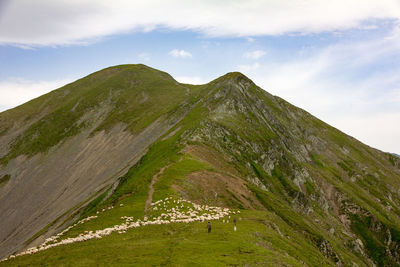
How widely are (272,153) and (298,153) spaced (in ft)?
126

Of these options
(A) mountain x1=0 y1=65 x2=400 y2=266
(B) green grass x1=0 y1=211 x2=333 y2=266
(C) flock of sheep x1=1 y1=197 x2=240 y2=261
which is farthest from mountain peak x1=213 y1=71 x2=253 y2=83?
(B) green grass x1=0 y1=211 x2=333 y2=266

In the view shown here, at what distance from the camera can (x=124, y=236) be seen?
1496 inches

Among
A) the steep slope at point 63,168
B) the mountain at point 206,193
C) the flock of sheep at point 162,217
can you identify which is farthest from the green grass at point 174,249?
the steep slope at point 63,168

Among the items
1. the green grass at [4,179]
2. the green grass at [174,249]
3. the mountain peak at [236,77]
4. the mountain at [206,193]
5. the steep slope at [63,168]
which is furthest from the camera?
the mountain peak at [236,77]

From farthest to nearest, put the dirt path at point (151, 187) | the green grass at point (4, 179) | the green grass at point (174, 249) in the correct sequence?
the green grass at point (4, 179) → the dirt path at point (151, 187) → the green grass at point (174, 249)

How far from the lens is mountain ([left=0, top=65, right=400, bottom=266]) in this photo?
35.7 m

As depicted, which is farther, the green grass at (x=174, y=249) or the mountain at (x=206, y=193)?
the mountain at (x=206, y=193)

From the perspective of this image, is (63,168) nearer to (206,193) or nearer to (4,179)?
(4,179)

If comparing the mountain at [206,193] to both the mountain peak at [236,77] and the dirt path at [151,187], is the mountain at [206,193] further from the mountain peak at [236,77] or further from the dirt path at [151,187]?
the mountain peak at [236,77]

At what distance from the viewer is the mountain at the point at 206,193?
35.7m

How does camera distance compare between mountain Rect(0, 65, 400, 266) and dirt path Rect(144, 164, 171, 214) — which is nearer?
mountain Rect(0, 65, 400, 266)

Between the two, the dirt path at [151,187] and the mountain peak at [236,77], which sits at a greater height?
the mountain peak at [236,77]

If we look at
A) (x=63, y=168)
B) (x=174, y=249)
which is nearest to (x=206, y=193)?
(x=174, y=249)

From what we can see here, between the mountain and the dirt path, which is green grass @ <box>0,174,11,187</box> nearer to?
the mountain
